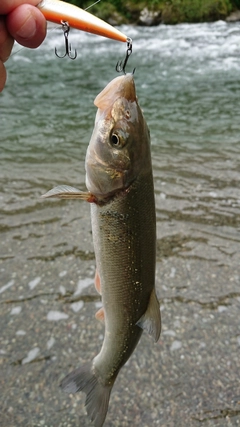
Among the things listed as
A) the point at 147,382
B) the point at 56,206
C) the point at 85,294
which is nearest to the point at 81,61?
the point at 56,206

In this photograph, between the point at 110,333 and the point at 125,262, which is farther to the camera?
the point at 110,333

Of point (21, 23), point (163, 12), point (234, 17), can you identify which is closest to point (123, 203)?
→ point (21, 23)

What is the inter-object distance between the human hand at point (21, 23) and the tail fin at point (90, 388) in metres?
1.68

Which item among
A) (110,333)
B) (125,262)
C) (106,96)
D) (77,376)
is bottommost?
(77,376)

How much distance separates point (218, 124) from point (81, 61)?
8.23 m

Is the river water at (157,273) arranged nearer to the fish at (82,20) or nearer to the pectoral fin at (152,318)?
the pectoral fin at (152,318)

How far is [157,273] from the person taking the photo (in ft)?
14.7

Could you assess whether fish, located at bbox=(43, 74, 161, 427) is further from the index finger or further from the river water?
the river water

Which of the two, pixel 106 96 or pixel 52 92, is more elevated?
pixel 106 96

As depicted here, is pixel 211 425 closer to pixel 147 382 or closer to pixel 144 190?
pixel 147 382

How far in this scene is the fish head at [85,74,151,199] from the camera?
1879mm

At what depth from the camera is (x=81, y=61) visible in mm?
15609

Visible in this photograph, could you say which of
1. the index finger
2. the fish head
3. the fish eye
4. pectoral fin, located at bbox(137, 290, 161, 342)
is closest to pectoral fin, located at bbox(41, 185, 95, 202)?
the fish head

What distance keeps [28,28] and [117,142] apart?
62 cm
